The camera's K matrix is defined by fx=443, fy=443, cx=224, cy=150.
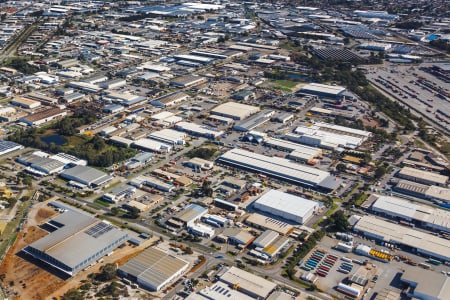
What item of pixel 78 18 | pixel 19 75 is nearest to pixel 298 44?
pixel 19 75

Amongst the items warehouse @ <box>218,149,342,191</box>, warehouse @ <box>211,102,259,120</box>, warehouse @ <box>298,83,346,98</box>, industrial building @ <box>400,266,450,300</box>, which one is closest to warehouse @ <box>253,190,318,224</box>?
warehouse @ <box>218,149,342,191</box>

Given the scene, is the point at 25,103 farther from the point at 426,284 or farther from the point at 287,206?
the point at 426,284

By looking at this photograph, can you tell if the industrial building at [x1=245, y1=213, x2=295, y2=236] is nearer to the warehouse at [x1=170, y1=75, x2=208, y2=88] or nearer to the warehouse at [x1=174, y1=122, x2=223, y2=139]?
the warehouse at [x1=174, y1=122, x2=223, y2=139]

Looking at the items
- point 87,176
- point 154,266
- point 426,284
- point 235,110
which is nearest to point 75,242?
point 154,266

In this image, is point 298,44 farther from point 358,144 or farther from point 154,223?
point 154,223

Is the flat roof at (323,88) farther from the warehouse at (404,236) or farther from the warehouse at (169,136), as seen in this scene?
the warehouse at (404,236)

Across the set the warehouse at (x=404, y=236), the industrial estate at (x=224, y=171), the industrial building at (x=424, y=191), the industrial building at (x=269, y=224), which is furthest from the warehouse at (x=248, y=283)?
the industrial building at (x=424, y=191)

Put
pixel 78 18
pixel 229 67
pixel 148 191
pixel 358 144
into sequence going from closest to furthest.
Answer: pixel 148 191 → pixel 358 144 → pixel 229 67 → pixel 78 18
